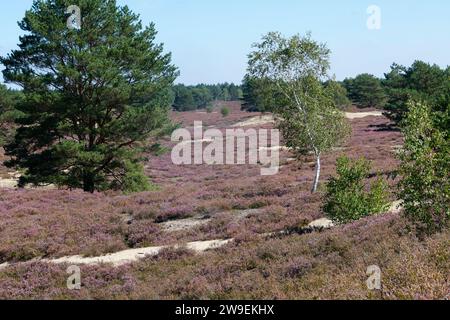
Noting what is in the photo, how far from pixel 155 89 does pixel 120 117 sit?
2813 mm

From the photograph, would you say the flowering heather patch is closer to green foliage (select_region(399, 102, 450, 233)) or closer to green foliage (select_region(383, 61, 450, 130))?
green foliage (select_region(399, 102, 450, 233))

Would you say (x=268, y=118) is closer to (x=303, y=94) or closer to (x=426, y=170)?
(x=303, y=94)

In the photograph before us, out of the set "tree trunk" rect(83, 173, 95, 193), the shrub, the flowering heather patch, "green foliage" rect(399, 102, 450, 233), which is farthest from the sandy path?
"green foliage" rect(399, 102, 450, 233)

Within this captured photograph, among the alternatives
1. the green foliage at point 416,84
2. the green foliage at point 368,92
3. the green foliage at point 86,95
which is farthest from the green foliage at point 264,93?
the green foliage at point 368,92

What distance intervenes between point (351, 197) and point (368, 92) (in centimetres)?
8226

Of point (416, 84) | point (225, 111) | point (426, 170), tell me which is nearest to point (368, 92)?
point (225, 111)

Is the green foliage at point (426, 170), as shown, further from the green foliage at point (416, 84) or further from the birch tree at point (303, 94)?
the green foliage at point (416, 84)

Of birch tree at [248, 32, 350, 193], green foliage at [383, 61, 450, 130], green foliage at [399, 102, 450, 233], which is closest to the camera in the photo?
green foliage at [399, 102, 450, 233]

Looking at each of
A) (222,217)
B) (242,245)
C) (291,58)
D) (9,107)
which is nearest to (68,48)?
(291,58)

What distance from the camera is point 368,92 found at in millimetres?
91000

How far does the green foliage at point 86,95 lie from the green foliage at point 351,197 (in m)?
14.8

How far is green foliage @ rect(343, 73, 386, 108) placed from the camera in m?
89.1

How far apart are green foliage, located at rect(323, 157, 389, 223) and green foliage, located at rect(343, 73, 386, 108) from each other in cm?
7896

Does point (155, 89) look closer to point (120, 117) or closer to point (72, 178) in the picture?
point (120, 117)
